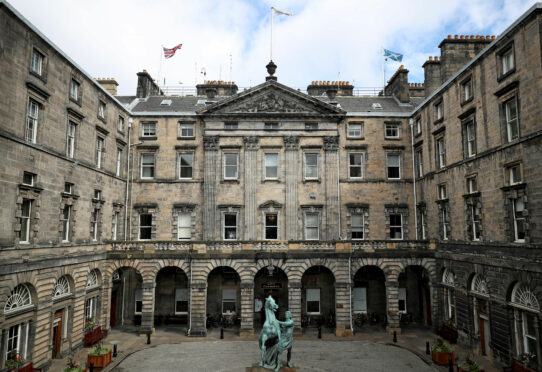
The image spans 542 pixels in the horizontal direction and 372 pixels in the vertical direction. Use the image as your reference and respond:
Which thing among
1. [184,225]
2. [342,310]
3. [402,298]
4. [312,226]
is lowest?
[342,310]

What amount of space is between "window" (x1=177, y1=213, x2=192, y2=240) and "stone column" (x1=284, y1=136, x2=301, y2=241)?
7.65m

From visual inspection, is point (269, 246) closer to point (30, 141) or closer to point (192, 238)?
point (192, 238)

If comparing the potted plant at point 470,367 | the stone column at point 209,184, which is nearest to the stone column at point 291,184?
the stone column at point 209,184

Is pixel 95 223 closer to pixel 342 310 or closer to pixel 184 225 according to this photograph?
pixel 184 225

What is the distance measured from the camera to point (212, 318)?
2941 centimetres

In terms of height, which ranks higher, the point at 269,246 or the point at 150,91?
the point at 150,91

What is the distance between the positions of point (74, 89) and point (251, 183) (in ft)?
44.6

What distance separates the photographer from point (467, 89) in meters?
23.1

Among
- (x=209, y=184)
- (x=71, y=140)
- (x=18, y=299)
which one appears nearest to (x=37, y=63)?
(x=71, y=140)

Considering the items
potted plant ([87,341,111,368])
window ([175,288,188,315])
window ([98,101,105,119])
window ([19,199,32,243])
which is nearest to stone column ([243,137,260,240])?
window ([175,288,188,315])

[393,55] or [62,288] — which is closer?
[62,288]

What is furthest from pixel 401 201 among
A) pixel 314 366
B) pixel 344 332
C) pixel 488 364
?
pixel 314 366

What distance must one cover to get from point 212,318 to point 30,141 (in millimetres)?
17846

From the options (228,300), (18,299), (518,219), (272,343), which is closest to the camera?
(272,343)
